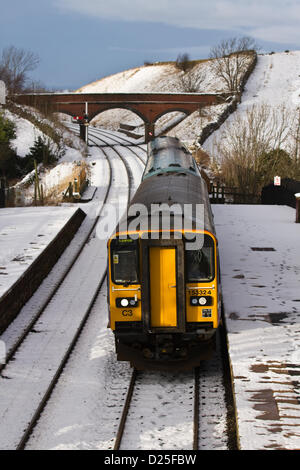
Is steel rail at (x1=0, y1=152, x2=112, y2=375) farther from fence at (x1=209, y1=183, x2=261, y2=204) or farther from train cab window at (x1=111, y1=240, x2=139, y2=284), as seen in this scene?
fence at (x1=209, y1=183, x2=261, y2=204)

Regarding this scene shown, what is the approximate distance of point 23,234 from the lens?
2231 centimetres

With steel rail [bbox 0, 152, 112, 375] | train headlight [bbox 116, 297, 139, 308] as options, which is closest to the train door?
train headlight [bbox 116, 297, 139, 308]

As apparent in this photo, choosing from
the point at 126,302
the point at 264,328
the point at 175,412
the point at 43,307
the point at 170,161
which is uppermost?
the point at 170,161

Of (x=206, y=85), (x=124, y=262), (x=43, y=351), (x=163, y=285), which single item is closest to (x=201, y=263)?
(x=163, y=285)

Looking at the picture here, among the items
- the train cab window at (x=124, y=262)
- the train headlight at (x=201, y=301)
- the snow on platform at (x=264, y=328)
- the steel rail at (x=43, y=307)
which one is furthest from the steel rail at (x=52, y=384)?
the snow on platform at (x=264, y=328)

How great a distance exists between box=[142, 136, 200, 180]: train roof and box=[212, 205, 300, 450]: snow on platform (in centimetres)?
287

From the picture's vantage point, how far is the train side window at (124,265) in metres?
11.0

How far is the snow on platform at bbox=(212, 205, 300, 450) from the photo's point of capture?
8867 millimetres

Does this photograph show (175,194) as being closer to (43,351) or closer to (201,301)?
→ (201,301)

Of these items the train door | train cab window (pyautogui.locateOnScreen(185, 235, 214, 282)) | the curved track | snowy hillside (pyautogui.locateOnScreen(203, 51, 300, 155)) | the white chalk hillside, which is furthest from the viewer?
snowy hillside (pyautogui.locateOnScreen(203, 51, 300, 155))

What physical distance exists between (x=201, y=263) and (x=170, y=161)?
8.69 meters

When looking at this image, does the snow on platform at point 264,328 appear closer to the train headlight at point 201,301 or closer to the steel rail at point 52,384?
the train headlight at point 201,301
